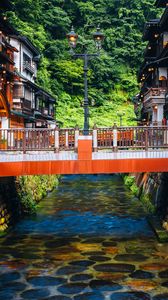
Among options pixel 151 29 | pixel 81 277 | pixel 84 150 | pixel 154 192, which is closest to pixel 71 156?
pixel 84 150

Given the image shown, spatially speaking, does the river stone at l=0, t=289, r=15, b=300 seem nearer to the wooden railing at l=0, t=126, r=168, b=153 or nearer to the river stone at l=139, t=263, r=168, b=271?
the river stone at l=139, t=263, r=168, b=271

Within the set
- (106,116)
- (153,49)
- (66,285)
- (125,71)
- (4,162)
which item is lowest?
(66,285)

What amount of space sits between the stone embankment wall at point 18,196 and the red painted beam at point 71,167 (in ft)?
19.4

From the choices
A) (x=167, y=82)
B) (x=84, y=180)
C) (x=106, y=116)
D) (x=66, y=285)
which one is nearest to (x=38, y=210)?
(x=66, y=285)

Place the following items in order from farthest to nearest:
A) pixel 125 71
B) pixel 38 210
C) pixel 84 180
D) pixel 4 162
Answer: pixel 125 71
pixel 84 180
pixel 38 210
pixel 4 162

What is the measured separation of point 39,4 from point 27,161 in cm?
6078

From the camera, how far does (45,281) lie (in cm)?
1573

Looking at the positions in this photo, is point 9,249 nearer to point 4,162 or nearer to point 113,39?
point 4,162

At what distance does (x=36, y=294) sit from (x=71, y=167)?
6.12 metres

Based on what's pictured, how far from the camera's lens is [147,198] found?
30938 mm

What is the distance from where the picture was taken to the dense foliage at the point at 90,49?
65312 millimetres

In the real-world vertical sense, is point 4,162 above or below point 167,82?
below

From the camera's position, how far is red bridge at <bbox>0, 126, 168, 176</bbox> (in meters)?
18.0

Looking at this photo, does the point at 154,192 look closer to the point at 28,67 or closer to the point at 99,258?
the point at 99,258
